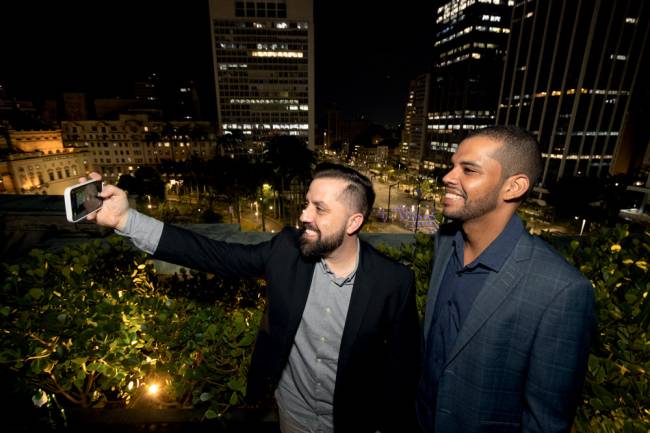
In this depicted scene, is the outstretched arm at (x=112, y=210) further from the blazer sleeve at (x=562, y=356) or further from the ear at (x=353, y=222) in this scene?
the blazer sleeve at (x=562, y=356)

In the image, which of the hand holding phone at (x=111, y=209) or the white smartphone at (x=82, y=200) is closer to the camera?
the white smartphone at (x=82, y=200)

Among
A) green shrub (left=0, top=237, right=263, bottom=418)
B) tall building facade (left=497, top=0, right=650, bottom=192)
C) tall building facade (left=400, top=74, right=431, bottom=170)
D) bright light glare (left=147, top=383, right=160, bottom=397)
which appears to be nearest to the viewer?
green shrub (left=0, top=237, right=263, bottom=418)

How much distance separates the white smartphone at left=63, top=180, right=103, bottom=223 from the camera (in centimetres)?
175

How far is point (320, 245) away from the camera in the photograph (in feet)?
7.18

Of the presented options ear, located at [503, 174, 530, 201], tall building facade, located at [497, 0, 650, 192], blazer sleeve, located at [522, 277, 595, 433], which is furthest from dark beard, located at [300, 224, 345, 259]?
tall building facade, located at [497, 0, 650, 192]

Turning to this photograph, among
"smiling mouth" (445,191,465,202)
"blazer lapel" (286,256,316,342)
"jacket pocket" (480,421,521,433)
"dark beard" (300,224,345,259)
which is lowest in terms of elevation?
"jacket pocket" (480,421,521,433)

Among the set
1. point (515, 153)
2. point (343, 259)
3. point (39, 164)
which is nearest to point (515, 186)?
point (515, 153)

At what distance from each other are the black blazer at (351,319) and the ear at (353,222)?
0.21 meters

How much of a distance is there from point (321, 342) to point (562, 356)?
1583 millimetres

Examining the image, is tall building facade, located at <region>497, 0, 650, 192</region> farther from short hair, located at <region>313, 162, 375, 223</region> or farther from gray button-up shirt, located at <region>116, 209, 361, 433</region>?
gray button-up shirt, located at <region>116, 209, 361, 433</region>

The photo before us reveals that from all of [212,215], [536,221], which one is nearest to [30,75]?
[212,215]

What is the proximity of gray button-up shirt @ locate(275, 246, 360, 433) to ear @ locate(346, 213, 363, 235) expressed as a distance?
300 millimetres

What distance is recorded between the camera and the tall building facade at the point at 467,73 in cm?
9388

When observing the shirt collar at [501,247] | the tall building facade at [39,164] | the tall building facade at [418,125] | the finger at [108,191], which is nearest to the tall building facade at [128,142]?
the tall building facade at [39,164]
